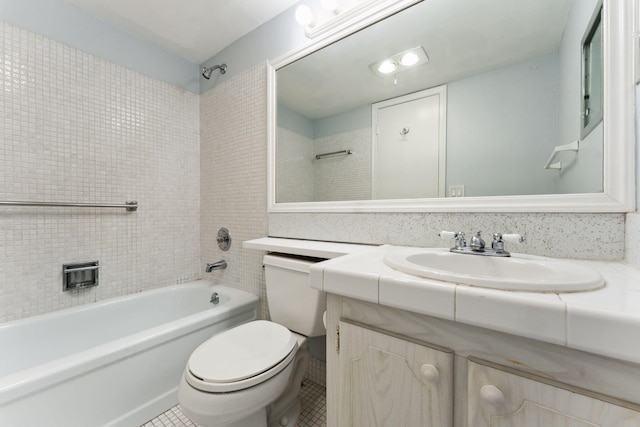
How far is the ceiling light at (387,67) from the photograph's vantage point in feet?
3.78

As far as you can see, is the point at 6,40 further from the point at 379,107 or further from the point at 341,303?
the point at 341,303

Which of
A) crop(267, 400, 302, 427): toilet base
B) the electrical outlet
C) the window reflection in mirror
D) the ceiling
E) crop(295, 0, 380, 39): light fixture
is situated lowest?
crop(267, 400, 302, 427): toilet base

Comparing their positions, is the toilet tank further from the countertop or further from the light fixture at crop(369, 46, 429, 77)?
the light fixture at crop(369, 46, 429, 77)

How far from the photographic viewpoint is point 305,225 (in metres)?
1.39

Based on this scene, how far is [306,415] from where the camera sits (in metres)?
1.21

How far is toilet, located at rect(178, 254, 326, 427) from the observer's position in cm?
82

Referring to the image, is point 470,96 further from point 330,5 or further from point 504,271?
point 330,5

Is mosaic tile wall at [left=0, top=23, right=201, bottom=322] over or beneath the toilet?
over

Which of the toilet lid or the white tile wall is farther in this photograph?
the toilet lid

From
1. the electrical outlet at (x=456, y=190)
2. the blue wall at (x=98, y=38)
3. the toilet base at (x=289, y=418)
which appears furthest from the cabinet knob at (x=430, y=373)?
the blue wall at (x=98, y=38)

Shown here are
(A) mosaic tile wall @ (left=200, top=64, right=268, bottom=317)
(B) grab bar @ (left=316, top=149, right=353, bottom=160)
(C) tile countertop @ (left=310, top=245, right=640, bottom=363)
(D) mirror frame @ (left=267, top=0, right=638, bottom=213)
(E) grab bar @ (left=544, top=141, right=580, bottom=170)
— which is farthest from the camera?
(A) mosaic tile wall @ (left=200, top=64, right=268, bottom=317)

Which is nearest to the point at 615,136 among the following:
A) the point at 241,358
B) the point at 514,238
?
the point at 514,238

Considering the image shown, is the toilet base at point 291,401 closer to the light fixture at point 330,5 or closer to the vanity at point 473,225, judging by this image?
the vanity at point 473,225

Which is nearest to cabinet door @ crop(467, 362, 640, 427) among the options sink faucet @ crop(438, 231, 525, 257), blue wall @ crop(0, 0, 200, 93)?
sink faucet @ crop(438, 231, 525, 257)
